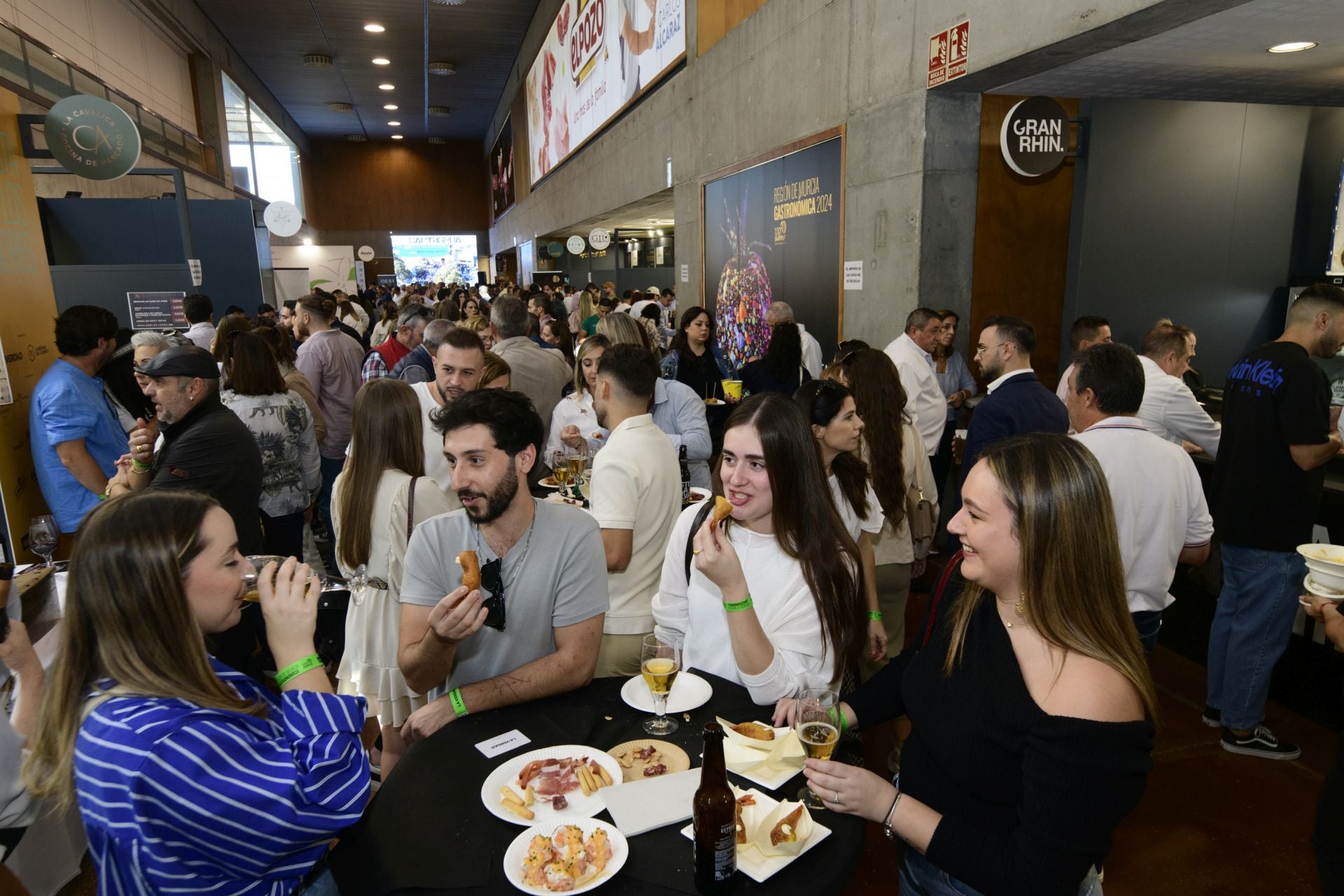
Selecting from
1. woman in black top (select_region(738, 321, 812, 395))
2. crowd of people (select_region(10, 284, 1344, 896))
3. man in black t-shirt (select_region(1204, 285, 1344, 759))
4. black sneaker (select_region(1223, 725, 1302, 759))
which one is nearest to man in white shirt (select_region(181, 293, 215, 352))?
crowd of people (select_region(10, 284, 1344, 896))

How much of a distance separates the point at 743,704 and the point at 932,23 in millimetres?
4593

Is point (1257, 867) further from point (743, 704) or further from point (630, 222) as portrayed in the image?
point (630, 222)

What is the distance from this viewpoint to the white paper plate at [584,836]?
4.61 feet

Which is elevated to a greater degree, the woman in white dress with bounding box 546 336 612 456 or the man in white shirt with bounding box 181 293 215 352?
the man in white shirt with bounding box 181 293 215 352

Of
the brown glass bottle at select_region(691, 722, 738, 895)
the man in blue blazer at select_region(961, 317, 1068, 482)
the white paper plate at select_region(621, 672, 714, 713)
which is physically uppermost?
the man in blue blazer at select_region(961, 317, 1068, 482)

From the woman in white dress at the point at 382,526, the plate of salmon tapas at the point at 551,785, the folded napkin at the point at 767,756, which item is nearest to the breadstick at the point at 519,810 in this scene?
the plate of salmon tapas at the point at 551,785

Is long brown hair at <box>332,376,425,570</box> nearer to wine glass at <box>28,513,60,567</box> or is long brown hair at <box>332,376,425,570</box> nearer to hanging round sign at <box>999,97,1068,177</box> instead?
wine glass at <box>28,513,60,567</box>

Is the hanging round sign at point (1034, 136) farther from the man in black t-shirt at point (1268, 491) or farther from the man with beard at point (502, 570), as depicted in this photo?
the man with beard at point (502, 570)

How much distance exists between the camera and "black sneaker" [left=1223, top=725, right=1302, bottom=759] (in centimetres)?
339

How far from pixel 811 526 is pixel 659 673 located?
614mm

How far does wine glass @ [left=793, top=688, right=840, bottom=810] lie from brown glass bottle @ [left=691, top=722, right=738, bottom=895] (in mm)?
248

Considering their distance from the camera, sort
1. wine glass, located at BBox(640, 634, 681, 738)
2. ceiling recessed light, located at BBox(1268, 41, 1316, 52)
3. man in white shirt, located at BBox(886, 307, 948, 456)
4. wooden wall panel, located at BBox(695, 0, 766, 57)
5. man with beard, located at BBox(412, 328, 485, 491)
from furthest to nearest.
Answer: wooden wall panel, located at BBox(695, 0, 766, 57), man in white shirt, located at BBox(886, 307, 948, 456), ceiling recessed light, located at BBox(1268, 41, 1316, 52), man with beard, located at BBox(412, 328, 485, 491), wine glass, located at BBox(640, 634, 681, 738)

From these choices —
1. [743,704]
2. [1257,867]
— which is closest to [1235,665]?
[1257,867]

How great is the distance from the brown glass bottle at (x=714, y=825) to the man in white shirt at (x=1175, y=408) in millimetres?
3532
